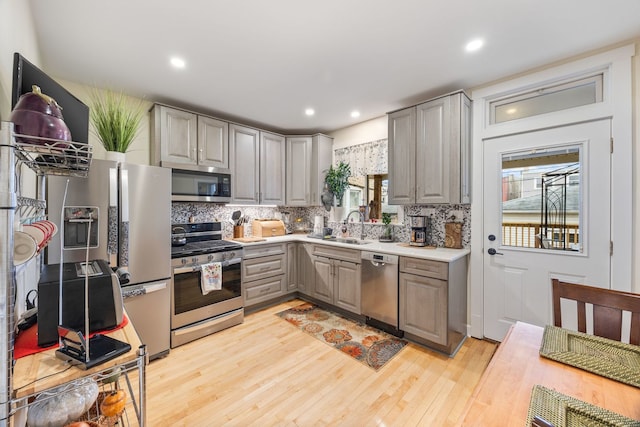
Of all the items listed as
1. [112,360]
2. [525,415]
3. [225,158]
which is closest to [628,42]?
[525,415]

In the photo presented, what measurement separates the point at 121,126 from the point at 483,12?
2890 millimetres

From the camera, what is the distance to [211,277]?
2.75 metres

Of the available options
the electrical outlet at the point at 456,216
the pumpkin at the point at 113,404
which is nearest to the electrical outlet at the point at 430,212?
the electrical outlet at the point at 456,216

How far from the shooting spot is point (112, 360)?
834 mm

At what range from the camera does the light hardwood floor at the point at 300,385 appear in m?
1.70

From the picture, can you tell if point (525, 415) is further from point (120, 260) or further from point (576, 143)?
point (120, 260)

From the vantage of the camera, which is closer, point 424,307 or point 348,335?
point 424,307

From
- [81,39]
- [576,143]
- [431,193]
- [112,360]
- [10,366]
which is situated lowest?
[112,360]

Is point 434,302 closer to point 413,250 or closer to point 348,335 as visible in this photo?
point 413,250

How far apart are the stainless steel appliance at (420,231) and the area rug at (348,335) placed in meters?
1.07

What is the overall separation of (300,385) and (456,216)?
2.27 m

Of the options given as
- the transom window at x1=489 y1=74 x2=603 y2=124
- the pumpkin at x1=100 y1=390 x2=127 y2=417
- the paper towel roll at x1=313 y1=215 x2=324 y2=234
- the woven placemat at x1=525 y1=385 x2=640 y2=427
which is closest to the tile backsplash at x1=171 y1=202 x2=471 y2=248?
the paper towel roll at x1=313 y1=215 x2=324 y2=234

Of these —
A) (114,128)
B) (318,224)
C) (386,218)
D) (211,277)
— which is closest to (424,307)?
(386,218)

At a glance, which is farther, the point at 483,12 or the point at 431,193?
the point at 431,193
